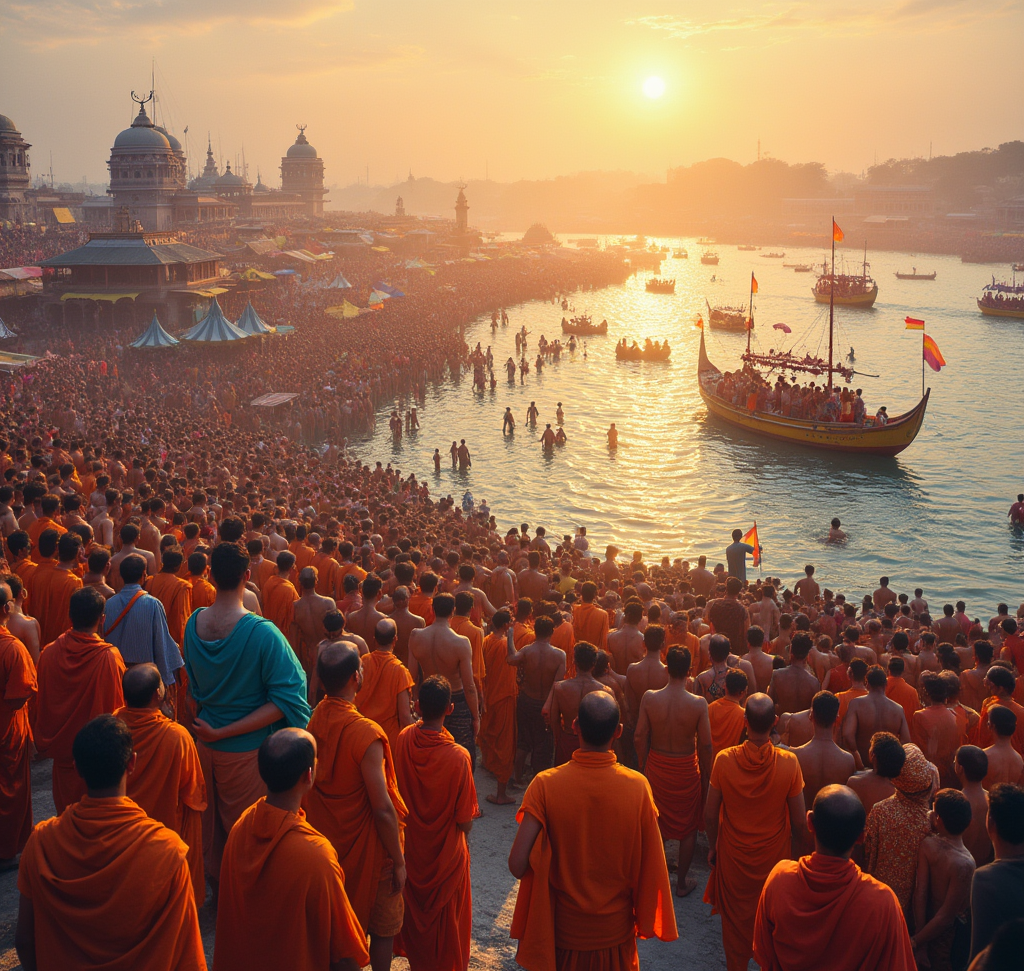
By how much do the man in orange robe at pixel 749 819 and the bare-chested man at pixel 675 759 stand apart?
33.9 inches

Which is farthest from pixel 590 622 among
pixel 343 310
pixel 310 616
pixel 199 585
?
pixel 343 310

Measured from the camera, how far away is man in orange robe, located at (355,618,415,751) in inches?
216

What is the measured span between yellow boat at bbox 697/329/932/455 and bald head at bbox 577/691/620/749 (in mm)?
25163

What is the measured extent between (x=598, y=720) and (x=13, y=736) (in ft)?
13.8

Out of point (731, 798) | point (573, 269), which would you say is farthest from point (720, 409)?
point (573, 269)

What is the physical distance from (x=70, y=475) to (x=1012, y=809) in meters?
12.2

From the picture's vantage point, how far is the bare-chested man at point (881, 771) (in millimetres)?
4543

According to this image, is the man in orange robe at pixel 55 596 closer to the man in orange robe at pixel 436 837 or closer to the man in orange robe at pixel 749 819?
the man in orange robe at pixel 436 837

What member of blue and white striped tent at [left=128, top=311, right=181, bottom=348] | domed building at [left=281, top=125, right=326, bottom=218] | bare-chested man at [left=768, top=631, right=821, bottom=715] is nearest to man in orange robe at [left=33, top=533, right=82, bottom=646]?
bare-chested man at [left=768, top=631, right=821, bottom=715]

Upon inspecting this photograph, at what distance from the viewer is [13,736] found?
557cm

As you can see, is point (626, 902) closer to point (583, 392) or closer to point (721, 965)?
point (721, 965)

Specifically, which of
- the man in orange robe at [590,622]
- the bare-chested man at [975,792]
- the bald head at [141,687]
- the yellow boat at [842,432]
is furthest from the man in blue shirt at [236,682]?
the yellow boat at [842,432]

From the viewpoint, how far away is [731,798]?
16.7ft

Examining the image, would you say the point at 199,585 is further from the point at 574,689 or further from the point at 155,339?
the point at 155,339
